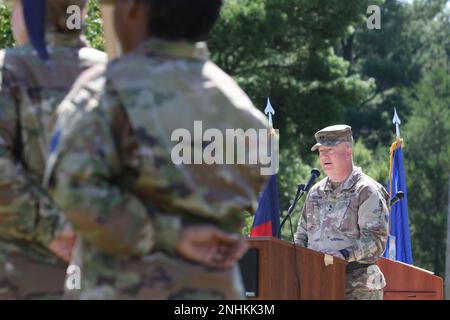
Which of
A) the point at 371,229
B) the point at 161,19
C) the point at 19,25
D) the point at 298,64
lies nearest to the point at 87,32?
the point at 371,229

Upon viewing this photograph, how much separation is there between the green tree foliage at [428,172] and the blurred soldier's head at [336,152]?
2411 cm

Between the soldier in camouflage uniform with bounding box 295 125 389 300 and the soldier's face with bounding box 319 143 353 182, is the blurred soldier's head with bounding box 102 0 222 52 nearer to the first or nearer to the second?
the soldier in camouflage uniform with bounding box 295 125 389 300

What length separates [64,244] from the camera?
3889 millimetres

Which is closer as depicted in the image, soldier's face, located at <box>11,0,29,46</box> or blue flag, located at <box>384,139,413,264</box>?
soldier's face, located at <box>11,0,29,46</box>

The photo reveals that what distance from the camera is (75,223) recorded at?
3.13 m

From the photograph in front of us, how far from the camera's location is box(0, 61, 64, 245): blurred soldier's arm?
3924mm

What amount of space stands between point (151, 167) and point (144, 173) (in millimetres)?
26

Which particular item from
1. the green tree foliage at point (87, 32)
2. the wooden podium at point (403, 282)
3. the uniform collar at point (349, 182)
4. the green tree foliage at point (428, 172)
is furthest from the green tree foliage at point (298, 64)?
the uniform collar at point (349, 182)

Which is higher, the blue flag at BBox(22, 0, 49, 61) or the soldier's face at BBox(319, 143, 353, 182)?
the soldier's face at BBox(319, 143, 353, 182)

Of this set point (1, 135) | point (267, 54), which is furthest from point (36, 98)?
point (267, 54)

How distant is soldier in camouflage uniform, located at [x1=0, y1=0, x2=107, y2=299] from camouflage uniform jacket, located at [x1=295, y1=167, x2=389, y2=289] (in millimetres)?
4286

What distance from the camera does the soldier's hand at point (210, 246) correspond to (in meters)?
3.22

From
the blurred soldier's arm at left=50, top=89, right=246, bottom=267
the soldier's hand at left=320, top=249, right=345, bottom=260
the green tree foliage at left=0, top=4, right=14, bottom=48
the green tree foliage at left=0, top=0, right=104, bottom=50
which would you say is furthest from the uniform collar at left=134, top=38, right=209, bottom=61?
the green tree foliage at left=0, top=4, right=14, bottom=48

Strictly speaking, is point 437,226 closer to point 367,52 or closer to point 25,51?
point 367,52
